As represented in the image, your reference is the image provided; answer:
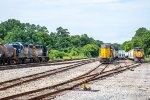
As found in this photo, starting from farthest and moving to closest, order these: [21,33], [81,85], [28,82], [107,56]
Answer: [21,33]
[107,56]
[28,82]
[81,85]

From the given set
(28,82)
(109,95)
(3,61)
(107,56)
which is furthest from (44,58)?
(109,95)

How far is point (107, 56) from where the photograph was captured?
50.0m

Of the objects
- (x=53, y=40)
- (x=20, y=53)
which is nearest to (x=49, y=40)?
(x=53, y=40)

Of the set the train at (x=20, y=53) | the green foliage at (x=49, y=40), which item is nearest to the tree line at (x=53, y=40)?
the green foliage at (x=49, y=40)

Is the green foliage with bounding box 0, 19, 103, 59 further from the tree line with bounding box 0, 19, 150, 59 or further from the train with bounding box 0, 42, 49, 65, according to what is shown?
the train with bounding box 0, 42, 49, 65

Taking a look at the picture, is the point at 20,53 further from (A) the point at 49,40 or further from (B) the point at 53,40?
(B) the point at 53,40

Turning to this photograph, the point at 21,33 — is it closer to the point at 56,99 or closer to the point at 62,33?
the point at 56,99

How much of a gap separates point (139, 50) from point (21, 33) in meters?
43.5

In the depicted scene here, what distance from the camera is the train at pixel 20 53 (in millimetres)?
41812

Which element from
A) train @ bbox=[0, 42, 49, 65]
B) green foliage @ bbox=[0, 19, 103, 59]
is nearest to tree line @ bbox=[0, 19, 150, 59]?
green foliage @ bbox=[0, 19, 103, 59]

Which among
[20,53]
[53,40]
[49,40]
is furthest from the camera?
[53,40]

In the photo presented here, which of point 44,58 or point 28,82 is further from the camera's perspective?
point 44,58

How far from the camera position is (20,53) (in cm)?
4706

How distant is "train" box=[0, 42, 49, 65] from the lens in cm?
4181
